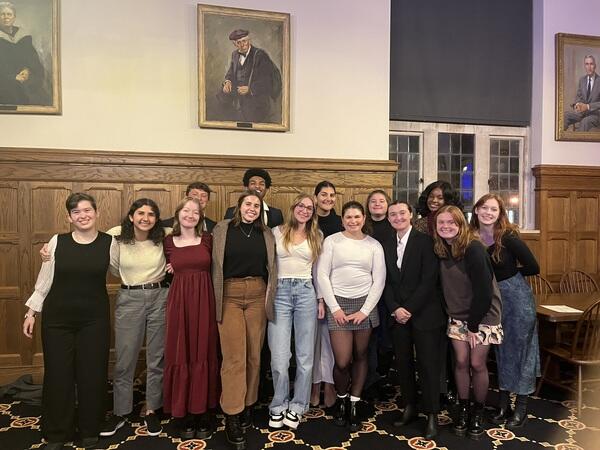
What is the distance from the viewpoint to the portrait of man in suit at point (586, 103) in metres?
5.62

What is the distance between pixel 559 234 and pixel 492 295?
10.9ft

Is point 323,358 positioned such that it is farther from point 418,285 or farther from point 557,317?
point 557,317

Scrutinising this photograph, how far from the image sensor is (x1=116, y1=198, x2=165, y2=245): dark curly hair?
3.11 meters

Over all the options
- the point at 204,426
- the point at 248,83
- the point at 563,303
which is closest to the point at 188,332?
the point at 204,426

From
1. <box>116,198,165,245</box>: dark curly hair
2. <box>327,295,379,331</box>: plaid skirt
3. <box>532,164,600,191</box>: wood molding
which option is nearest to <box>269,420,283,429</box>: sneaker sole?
<box>327,295,379,331</box>: plaid skirt

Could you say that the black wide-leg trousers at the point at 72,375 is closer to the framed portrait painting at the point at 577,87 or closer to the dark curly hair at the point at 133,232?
the dark curly hair at the point at 133,232

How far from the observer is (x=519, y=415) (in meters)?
3.28

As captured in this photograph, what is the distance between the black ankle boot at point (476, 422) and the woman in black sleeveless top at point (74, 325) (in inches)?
95.3

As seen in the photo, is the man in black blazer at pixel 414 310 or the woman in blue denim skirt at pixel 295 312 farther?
the woman in blue denim skirt at pixel 295 312

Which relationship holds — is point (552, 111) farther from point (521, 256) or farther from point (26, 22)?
point (26, 22)

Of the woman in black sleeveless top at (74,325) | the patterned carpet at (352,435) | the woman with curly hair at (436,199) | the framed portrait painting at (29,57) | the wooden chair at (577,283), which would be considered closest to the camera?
the woman in black sleeveless top at (74,325)

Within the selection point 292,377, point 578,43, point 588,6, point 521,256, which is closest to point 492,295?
point 521,256

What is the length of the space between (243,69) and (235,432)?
3253 mm

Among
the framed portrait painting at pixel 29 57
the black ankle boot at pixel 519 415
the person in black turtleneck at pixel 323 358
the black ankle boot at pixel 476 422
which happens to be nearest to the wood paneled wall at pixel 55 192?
the framed portrait painting at pixel 29 57
